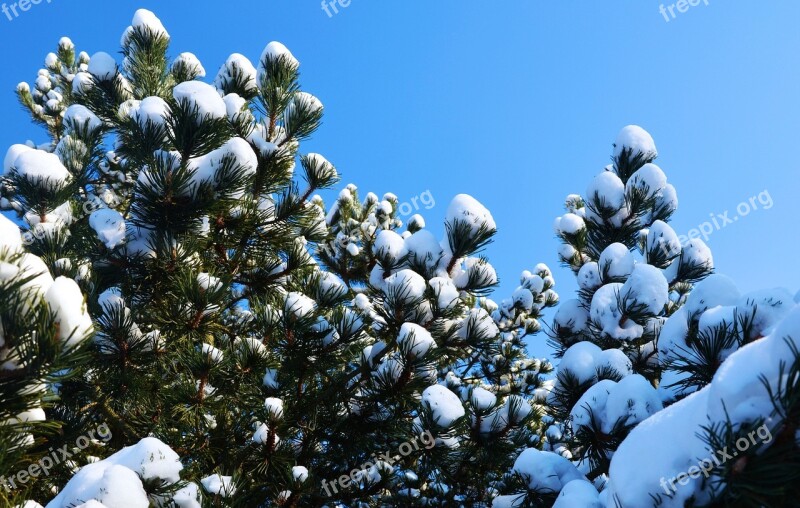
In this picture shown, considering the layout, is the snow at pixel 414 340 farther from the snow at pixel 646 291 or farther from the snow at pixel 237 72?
the snow at pixel 237 72

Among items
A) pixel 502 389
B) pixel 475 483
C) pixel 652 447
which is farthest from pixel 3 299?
pixel 502 389

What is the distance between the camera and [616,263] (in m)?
3.40

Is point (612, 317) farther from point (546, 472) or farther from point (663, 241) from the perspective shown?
point (546, 472)

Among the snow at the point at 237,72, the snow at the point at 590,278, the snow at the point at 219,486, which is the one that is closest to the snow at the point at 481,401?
the snow at the point at 590,278

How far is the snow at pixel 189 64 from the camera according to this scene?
5.15 metres

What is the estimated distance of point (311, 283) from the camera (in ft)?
12.3

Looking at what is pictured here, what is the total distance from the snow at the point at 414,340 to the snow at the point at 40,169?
7.71 feet

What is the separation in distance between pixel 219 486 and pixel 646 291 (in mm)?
2343

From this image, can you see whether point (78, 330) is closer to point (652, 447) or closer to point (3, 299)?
point (3, 299)

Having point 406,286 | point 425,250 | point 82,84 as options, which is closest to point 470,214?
point 425,250

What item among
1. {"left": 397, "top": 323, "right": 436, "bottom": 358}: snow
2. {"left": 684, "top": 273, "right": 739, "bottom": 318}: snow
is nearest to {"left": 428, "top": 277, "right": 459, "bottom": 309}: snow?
{"left": 397, "top": 323, "right": 436, "bottom": 358}: snow

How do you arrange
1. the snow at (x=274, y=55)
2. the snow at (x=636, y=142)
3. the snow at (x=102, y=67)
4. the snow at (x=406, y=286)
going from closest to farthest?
1. the snow at (x=406, y=286)
2. the snow at (x=636, y=142)
3. the snow at (x=274, y=55)
4. the snow at (x=102, y=67)

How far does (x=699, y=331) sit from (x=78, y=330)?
2.13m

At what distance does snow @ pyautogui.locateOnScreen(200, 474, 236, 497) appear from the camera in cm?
237
